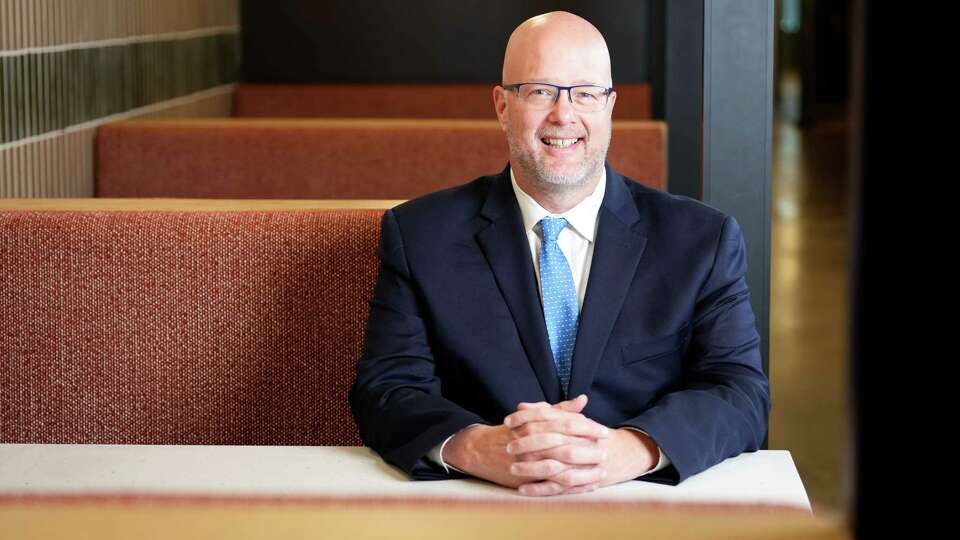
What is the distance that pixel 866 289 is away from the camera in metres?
0.27

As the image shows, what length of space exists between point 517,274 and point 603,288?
0.13m

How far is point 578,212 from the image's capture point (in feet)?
6.37

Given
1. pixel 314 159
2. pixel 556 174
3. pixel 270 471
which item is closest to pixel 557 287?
pixel 556 174

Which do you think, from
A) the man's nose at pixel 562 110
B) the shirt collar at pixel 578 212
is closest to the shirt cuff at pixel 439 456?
the shirt collar at pixel 578 212

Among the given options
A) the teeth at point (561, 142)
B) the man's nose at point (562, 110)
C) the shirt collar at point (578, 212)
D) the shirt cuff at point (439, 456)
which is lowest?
the shirt cuff at point (439, 456)

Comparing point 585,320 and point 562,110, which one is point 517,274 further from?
point 562,110

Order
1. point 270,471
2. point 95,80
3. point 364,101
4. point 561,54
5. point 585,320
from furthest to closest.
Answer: point 364,101 → point 95,80 → point 561,54 → point 585,320 → point 270,471

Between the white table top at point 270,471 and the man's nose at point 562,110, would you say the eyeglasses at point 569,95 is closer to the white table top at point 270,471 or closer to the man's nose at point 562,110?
the man's nose at point 562,110

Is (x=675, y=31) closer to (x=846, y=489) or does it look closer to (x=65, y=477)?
(x=65, y=477)

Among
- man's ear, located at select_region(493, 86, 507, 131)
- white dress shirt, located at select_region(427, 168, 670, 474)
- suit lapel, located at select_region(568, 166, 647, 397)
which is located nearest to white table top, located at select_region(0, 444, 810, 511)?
suit lapel, located at select_region(568, 166, 647, 397)

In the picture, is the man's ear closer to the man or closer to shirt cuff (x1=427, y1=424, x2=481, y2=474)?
the man

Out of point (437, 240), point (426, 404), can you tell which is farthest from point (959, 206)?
point (437, 240)

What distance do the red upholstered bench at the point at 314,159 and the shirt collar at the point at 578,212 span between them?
1769mm

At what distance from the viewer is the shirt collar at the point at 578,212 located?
193cm
